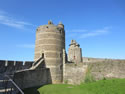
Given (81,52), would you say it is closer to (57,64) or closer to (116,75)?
(57,64)

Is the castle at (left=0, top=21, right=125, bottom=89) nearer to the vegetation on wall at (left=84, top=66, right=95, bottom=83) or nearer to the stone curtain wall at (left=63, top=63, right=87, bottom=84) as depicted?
the stone curtain wall at (left=63, top=63, right=87, bottom=84)

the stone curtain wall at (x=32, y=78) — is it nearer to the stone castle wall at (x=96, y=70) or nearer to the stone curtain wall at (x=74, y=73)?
the stone curtain wall at (x=74, y=73)

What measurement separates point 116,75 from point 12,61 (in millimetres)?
16241

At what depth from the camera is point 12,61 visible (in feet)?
53.1

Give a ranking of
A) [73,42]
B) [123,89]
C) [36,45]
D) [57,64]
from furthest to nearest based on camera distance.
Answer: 1. [73,42]
2. [36,45]
3. [57,64]
4. [123,89]

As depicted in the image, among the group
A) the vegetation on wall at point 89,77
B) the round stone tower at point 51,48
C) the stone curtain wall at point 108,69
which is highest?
the round stone tower at point 51,48

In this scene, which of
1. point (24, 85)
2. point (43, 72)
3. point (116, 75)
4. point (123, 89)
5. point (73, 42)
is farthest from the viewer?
point (73, 42)

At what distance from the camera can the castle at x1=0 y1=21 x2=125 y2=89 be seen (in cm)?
1500

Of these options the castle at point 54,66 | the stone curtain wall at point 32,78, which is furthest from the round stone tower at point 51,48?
the stone curtain wall at point 32,78

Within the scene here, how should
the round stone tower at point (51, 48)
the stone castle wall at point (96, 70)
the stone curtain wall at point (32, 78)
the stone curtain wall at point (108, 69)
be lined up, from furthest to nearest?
the round stone tower at point (51, 48), the stone castle wall at point (96, 70), the stone curtain wall at point (108, 69), the stone curtain wall at point (32, 78)

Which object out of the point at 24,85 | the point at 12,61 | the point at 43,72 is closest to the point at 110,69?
the point at 43,72

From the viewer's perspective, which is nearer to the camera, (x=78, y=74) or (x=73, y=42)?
(x=78, y=74)

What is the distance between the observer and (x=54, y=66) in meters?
18.7

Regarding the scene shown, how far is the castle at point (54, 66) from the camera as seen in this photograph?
15.0m
